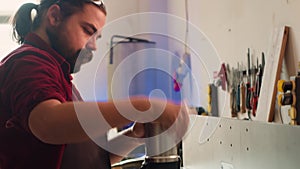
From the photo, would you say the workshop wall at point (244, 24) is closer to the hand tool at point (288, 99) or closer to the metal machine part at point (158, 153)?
the hand tool at point (288, 99)

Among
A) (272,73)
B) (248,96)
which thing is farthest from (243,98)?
(272,73)

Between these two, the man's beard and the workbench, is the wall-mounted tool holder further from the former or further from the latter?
the man's beard

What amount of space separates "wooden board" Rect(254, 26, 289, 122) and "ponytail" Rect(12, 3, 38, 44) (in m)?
0.56

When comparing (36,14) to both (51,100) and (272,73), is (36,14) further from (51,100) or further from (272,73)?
(272,73)

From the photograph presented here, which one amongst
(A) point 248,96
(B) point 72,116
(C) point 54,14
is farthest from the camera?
(A) point 248,96

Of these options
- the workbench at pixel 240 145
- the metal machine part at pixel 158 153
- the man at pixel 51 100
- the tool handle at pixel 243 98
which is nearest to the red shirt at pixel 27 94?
the man at pixel 51 100

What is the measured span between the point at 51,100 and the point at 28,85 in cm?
4

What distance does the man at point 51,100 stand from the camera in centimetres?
38

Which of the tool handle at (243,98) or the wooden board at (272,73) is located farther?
the tool handle at (243,98)

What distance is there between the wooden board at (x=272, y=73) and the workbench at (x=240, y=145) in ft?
0.41

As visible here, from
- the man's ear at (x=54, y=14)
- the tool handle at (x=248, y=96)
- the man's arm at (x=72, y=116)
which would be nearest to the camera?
the man's arm at (x=72, y=116)

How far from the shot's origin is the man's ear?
19.7 inches

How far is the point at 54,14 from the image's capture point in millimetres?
504

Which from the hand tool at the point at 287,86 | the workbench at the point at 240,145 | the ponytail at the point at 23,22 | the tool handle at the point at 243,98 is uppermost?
the ponytail at the point at 23,22
